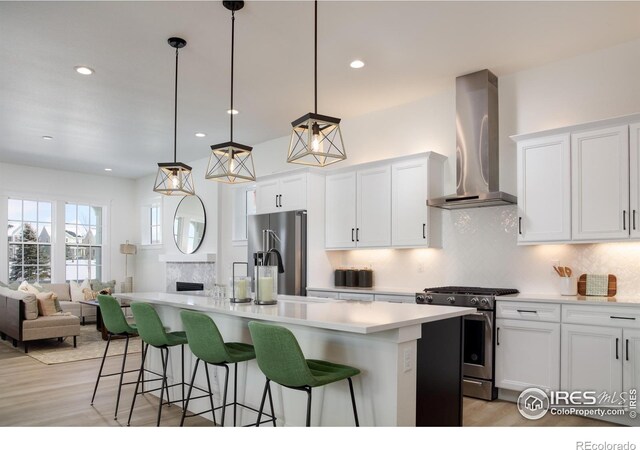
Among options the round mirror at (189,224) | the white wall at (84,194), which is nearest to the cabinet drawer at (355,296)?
the round mirror at (189,224)

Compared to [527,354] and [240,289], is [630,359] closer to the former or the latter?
[527,354]

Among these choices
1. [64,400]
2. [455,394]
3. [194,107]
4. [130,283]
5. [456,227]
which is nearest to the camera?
[455,394]

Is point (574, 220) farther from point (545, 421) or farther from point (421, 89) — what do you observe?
point (421, 89)

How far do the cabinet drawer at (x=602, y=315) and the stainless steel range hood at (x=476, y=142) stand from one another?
1.13 metres

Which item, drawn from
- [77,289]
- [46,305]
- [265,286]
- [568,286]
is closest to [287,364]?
[265,286]

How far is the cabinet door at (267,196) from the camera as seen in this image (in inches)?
246

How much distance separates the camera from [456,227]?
4926 millimetres

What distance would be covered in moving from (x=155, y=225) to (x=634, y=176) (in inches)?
332

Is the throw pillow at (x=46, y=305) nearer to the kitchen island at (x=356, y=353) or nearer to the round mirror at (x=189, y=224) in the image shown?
the round mirror at (x=189, y=224)

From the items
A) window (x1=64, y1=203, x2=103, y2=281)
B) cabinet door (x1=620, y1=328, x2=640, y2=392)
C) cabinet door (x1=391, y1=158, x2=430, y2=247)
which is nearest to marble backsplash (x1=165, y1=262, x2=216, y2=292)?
window (x1=64, y1=203, x2=103, y2=281)

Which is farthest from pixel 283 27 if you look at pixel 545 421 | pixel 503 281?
pixel 545 421

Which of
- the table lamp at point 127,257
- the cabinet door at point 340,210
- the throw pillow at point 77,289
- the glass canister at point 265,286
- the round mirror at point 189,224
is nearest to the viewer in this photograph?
the glass canister at point 265,286

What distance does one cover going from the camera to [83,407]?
4.00 m

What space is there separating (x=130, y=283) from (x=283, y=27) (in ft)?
25.6
